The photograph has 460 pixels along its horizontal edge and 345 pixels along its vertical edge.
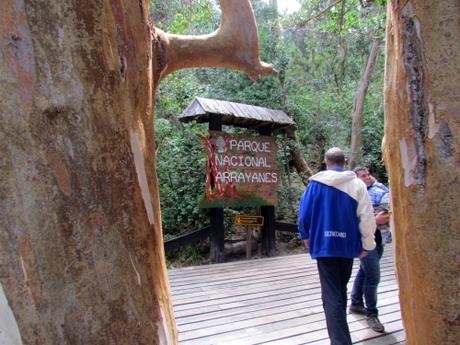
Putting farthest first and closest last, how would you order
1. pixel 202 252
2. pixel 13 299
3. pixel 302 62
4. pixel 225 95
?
pixel 302 62 < pixel 225 95 < pixel 202 252 < pixel 13 299

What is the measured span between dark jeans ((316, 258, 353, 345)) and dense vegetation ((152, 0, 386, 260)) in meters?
3.91

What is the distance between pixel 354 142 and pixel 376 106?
3731 mm

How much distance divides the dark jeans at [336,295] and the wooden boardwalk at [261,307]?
61cm

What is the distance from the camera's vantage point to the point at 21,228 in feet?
2.89

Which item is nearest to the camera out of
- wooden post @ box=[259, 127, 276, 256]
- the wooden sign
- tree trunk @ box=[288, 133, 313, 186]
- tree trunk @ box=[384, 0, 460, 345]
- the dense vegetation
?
tree trunk @ box=[384, 0, 460, 345]

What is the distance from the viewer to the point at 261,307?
16.3 ft

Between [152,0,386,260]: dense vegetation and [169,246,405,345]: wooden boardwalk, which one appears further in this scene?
[152,0,386,260]: dense vegetation

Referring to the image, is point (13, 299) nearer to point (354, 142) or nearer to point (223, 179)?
point (223, 179)

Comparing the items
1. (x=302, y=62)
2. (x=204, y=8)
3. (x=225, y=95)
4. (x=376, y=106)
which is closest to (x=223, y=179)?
(x=204, y=8)

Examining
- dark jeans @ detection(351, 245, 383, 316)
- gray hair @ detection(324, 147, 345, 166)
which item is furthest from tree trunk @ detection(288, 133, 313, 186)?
gray hair @ detection(324, 147, 345, 166)

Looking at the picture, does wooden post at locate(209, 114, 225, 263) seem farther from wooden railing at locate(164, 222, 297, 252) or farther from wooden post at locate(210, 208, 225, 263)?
wooden railing at locate(164, 222, 297, 252)

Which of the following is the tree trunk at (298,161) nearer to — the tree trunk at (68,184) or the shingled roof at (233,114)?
the shingled roof at (233,114)

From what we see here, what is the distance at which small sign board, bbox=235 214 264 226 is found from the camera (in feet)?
26.8

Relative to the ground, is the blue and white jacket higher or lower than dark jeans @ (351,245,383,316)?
higher
